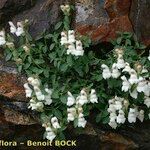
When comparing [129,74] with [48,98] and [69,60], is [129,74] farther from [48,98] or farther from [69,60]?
[48,98]

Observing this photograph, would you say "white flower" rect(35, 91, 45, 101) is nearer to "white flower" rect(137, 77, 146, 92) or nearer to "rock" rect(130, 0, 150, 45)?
"white flower" rect(137, 77, 146, 92)

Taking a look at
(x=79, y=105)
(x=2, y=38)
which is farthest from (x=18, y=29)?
(x=79, y=105)

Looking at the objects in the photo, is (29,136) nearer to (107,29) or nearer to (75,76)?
(75,76)

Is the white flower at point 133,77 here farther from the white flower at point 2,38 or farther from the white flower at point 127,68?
the white flower at point 2,38

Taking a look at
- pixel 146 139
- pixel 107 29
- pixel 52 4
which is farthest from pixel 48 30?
pixel 146 139

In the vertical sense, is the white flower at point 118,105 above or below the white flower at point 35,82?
below

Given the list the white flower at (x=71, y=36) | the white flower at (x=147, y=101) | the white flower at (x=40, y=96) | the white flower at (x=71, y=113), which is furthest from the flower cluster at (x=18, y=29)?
the white flower at (x=147, y=101)
